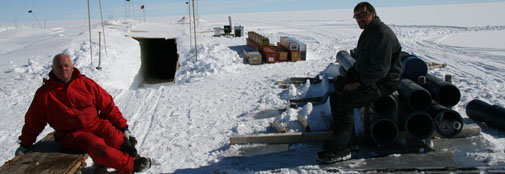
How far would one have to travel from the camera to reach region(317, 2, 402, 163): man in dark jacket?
3848 mm

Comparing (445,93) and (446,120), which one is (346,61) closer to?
(445,93)

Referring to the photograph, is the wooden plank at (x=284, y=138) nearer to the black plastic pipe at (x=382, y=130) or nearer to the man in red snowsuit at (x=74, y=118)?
the black plastic pipe at (x=382, y=130)

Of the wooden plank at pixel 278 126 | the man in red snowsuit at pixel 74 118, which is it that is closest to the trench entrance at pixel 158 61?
the wooden plank at pixel 278 126

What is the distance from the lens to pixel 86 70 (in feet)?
39.4

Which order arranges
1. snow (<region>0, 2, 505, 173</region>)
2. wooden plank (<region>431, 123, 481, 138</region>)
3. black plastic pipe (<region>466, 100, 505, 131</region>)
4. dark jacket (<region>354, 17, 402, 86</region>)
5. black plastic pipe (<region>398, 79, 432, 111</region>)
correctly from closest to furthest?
dark jacket (<region>354, 17, 402, 86</region>) → black plastic pipe (<region>398, 79, 432, 111</region>) → snow (<region>0, 2, 505, 173</region>) → wooden plank (<region>431, 123, 481, 138</region>) → black plastic pipe (<region>466, 100, 505, 131</region>)

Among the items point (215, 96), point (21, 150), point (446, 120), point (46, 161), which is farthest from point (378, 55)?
point (215, 96)

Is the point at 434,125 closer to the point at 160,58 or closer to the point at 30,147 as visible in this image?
the point at 30,147

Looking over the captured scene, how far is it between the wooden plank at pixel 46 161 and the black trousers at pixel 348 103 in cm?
281

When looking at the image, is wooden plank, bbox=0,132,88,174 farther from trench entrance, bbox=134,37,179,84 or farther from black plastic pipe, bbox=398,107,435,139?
trench entrance, bbox=134,37,179,84

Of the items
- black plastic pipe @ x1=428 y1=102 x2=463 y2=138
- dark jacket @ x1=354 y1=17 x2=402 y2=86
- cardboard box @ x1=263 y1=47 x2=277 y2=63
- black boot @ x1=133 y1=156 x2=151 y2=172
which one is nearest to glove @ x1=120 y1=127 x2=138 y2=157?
black boot @ x1=133 y1=156 x2=151 y2=172

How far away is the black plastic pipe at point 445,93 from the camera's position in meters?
4.53

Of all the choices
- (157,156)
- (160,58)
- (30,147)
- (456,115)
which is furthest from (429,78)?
(160,58)

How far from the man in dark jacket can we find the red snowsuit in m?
2.41

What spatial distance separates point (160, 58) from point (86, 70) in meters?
10.6
